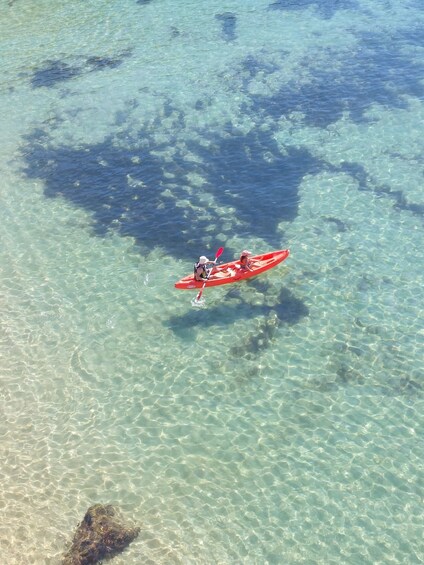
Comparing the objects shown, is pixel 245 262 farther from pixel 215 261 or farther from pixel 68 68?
pixel 68 68

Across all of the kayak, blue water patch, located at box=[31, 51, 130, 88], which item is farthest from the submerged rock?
blue water patch, located at box=[31, 51, 130, 88]

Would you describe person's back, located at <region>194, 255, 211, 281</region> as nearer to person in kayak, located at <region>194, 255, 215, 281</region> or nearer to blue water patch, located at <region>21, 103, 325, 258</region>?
person in kayak, located at <region>194, 255, 215, 281</region>

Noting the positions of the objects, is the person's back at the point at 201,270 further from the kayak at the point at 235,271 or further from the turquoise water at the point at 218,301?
the turquoise water at the point at 218,301

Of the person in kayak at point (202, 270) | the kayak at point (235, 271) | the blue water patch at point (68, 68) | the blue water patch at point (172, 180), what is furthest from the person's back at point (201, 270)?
the blue water patch at point (68, 68)

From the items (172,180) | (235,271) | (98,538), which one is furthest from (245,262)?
(98,538)

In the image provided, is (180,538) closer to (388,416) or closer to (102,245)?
(388,416)

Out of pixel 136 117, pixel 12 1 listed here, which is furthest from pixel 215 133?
pixel 12 1
